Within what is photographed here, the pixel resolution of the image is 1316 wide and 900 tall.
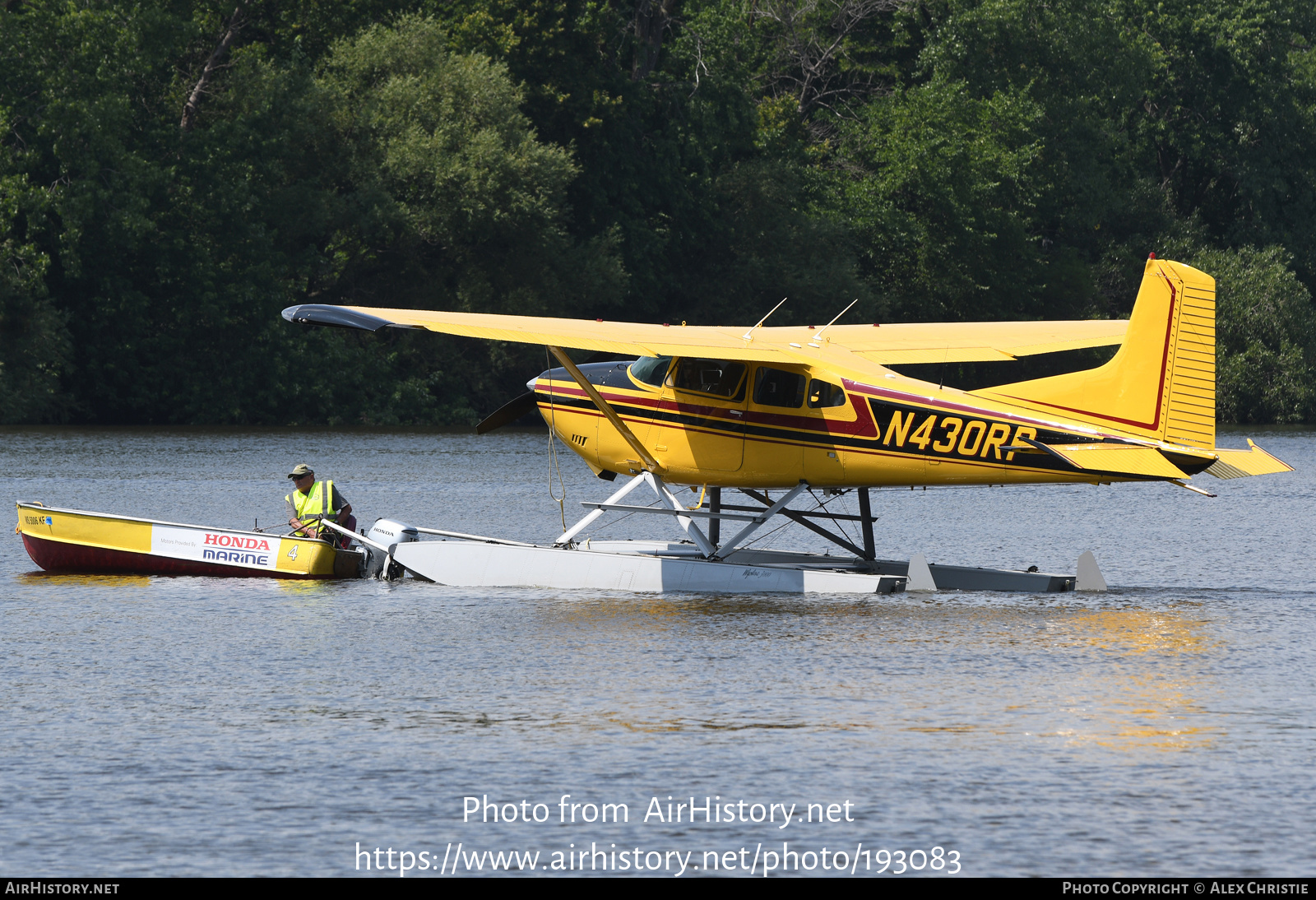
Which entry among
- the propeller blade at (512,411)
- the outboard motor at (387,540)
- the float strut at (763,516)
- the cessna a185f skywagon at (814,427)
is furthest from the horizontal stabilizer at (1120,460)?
the outboard motor at (387,540)

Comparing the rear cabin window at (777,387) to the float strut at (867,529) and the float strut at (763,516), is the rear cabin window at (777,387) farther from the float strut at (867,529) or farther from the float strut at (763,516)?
the float strut at (867,529)

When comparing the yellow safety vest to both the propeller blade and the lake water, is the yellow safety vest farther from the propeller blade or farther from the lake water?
the propeller blade

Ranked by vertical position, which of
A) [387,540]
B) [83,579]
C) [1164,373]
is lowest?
[83,579]

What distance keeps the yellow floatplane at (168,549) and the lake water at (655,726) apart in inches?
9.1

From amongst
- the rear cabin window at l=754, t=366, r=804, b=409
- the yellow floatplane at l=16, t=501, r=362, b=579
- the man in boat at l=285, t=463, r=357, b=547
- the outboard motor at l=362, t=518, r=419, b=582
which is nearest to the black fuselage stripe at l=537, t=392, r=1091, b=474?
the rear cabin window at l=754, t=366, r=804, b=409

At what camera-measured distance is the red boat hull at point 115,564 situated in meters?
→ 19.4

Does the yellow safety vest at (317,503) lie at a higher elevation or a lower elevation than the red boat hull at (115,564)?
higher

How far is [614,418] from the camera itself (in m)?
18.7

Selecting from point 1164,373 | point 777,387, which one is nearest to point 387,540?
point 777,387

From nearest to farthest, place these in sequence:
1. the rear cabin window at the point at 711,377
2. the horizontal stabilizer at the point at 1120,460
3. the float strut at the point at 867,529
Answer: the horizontal stabilizer at the point at 1120,460
the rear cabin window at the point at 711,377
the float strut at the point at 867,529

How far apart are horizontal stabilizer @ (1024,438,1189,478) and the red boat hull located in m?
8.26

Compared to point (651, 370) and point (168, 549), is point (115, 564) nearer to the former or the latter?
point (168, 549)

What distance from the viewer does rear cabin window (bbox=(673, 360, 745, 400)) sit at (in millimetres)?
18406

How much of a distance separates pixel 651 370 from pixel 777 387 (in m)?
1.47
